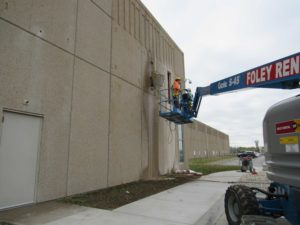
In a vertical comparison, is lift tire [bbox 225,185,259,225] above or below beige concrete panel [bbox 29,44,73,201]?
below

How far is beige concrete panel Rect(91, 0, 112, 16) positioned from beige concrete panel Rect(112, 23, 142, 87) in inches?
23.9

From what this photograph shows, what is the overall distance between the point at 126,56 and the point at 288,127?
863 centimetres

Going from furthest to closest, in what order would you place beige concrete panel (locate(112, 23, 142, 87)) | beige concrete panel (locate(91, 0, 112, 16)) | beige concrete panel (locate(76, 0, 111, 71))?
beige concrete panel (locate(112, 23, 142, 87)), beige concrete panel (locate(91, 0, 112, 16)), beige concrete panel (locate(76, 0, 111, 71))

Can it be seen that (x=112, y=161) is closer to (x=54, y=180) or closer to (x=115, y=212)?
(x=54, y=180)

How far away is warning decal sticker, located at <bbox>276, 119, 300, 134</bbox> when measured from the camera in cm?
314

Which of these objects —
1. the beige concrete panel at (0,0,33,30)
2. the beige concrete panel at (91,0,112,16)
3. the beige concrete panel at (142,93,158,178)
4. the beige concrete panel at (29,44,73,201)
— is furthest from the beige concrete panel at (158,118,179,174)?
the beige concrete panel at (0,0,33,30)

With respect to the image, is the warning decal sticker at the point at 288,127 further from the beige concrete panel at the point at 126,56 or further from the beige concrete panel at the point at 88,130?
the beige concrete panel at the point at 126,56

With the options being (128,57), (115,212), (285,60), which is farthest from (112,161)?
(285,60)

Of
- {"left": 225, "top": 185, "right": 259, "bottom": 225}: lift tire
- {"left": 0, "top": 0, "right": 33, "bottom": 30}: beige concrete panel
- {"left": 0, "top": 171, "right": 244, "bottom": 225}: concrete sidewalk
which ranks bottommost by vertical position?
{"left": 0, "top": 171, "right": 244, "bottom": 225}: concrete sidewalk

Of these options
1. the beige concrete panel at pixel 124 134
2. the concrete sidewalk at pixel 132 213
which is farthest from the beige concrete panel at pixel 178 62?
the concrete sidewalk at pixel 132 213

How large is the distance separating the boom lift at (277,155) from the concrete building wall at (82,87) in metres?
4.54

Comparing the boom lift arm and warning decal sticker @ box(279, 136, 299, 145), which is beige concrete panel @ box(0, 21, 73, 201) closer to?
the boom lift arm

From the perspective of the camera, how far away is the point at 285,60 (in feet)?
15.2

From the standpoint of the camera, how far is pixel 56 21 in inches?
289
